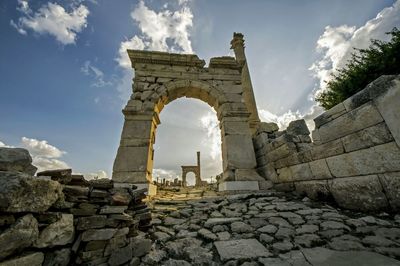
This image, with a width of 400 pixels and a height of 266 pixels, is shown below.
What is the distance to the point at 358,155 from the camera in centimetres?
281

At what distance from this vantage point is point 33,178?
5.06 ft

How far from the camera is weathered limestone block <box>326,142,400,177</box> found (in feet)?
7.90

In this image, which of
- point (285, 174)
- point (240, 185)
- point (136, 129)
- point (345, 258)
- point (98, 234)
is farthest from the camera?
point (136, 129)

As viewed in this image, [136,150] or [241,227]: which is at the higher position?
[136,150]

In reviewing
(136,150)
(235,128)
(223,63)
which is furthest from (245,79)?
(136,150)

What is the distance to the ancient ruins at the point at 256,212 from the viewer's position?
1.59 meters

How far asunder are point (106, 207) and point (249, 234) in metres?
1.83

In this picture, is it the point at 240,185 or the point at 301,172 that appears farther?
the point at 240,185

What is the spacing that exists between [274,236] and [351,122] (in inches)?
86.4

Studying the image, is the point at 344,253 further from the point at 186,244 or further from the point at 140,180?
the point at 140,180

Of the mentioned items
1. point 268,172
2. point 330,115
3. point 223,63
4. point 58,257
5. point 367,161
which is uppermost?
point 223,63

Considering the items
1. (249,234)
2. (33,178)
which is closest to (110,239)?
(33,178)

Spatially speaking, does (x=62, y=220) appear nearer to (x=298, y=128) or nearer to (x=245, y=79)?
(x=298, y=128)

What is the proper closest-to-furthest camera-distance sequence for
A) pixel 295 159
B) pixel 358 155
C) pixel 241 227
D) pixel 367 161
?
1. pixel 241 227
2. pixel 367 161
3. pixel 358 155
4. pixel 295 159
